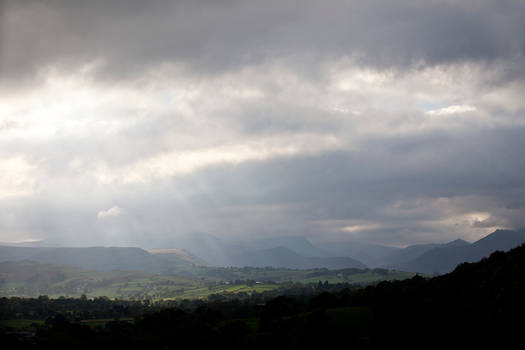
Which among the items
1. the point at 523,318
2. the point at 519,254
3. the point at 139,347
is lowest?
the point at 139,347

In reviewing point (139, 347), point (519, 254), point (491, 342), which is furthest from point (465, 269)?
point (139, 347)

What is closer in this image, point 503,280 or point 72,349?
point 503,280

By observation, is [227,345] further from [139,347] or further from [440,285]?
[440,285]

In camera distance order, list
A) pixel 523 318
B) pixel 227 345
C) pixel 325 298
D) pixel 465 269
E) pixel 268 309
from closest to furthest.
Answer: pixel 523 318 → pixel 227 345 → pixel 465 269 → pixel 268 309 → pixel 325 298

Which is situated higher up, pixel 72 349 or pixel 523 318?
pixel 523 318

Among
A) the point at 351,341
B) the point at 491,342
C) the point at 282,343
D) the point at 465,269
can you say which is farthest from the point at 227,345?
the point at 465,269

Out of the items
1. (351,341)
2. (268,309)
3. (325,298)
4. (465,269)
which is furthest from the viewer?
(325,298)

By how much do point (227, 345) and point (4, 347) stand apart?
3426 cm

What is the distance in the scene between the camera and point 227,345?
272 ft

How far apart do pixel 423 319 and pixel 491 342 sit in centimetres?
1151

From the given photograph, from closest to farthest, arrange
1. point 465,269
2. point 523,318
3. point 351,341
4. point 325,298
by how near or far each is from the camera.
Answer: point 523,318, point 351,341, point 465,269, point 325,298

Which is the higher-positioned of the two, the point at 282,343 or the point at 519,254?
the point at 519,254

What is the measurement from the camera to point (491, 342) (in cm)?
6381

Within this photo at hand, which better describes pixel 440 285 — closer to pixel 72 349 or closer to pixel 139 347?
pixel 139 347
